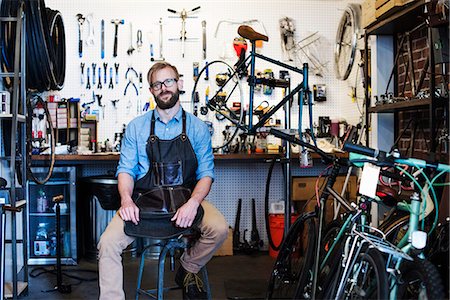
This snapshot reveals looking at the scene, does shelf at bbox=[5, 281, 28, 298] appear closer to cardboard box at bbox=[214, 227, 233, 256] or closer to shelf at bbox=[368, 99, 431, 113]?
cardboard box at bbox=[214, 227, 233, 256]

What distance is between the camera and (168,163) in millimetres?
2949

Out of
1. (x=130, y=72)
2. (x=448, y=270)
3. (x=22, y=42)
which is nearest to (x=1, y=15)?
(x=22, y=42)

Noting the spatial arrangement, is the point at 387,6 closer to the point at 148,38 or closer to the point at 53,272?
the point at 148,38

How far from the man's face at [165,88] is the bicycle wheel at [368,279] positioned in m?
1.44

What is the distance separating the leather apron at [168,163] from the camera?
2.95 meters

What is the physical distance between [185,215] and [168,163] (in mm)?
384

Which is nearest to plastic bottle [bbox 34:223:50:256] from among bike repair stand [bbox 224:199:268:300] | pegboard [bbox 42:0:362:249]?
pegboard [bbox 42:0:362:249]

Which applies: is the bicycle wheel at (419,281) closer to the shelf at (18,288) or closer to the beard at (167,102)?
the beard at (167,102)

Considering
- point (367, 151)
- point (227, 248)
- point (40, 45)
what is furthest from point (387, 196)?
point (40, 45)

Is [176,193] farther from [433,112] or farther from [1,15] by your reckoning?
[1,15]

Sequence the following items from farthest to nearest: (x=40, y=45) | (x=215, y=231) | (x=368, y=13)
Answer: (x=40, y=45), (x=368, y=13), (x=215, y=231)

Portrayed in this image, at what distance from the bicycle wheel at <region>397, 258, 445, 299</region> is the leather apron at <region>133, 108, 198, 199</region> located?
1.43 metres

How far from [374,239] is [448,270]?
30 centimetres

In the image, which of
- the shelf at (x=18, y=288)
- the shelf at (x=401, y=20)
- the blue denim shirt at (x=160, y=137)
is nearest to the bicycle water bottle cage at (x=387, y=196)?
the blue denim shirt at (x=160, y=137)
